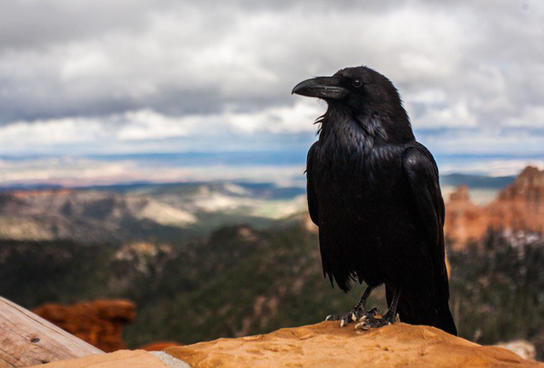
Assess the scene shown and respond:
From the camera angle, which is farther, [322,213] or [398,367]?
[322,213]

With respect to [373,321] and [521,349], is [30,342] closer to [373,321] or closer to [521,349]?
[373,321]

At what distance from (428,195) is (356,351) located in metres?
2.00

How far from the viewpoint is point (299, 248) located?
62.0 m

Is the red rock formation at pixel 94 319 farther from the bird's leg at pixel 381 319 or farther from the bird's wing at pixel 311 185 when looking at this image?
the bird's leg at pixel 381 319

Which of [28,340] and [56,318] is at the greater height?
[28,340]

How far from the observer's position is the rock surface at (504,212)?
2320 inches

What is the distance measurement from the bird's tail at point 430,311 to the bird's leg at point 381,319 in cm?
29

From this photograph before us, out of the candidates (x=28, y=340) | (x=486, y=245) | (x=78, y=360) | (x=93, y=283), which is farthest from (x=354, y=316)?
(x=93, y=283)

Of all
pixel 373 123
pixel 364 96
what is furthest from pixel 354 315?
pixel 364 96

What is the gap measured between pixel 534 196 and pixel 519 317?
87.3 ft

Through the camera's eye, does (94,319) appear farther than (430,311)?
Yes

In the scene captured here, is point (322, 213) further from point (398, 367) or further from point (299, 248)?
point (299, 248)

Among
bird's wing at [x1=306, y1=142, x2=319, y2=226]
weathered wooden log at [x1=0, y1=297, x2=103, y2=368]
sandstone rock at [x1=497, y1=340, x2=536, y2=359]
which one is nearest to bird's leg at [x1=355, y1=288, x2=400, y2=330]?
sandstone rock at [x1=497, y1=340, x2=536, y2=359]

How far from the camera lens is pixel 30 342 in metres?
5.30
